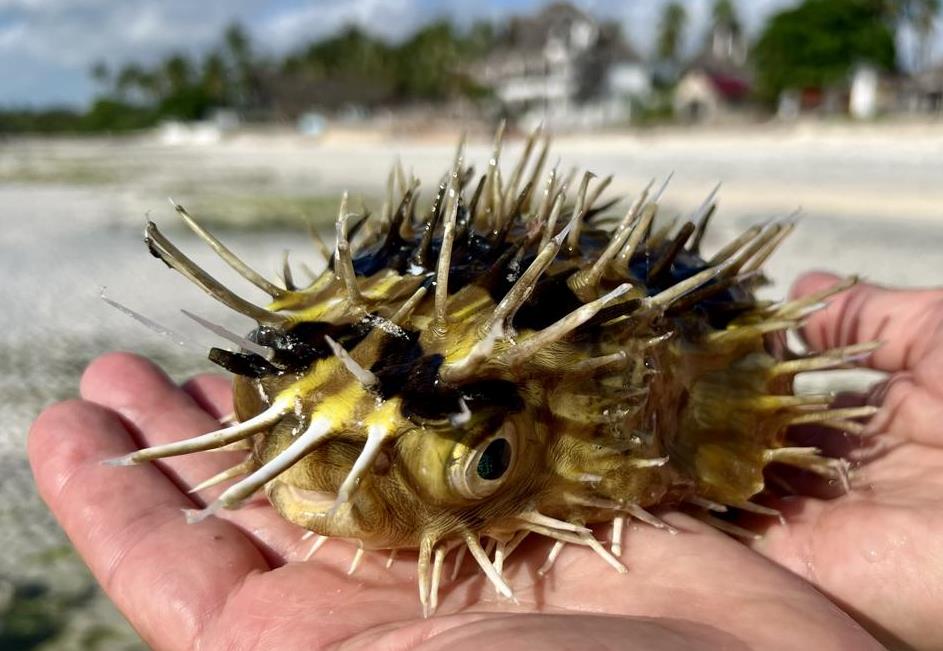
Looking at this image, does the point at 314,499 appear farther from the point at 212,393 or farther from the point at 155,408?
the point at 212,393

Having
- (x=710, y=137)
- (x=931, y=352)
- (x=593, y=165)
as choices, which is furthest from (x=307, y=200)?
(x=710, y=137)

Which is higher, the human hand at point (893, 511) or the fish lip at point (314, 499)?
the fish lip at point (314, 499)

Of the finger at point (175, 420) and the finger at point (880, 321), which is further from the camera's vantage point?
the finger at point (880, 321)

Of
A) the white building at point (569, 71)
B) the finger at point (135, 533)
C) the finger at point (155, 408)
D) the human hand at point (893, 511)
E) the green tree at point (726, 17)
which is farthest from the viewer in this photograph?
the green tree at point (726, 17)

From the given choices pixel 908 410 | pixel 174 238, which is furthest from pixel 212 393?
pixel 174 238

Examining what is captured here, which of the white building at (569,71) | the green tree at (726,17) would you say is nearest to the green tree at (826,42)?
the white building at (569,71)

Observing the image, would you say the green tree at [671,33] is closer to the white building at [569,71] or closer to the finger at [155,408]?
the white building at [569,71]

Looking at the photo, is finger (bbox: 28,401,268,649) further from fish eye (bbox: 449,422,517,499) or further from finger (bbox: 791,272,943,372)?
finger (bbox: 791,272,943,372)

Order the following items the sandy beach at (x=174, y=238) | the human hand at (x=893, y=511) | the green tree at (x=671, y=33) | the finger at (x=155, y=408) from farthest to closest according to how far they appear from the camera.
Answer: the green tree at (x=671, y=33) → the sandy beach at (x=174, y=238) → the finger at (x=155, y=408) → the human hand at (x=893, y=511)
